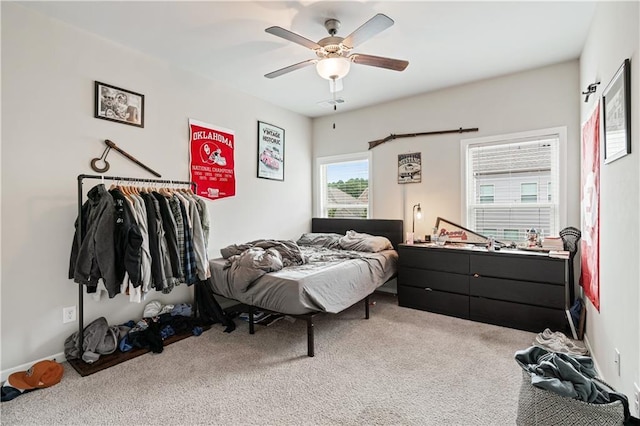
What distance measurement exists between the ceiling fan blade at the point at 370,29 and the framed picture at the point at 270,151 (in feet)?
7.60

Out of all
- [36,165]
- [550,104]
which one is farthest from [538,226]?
[36,165]

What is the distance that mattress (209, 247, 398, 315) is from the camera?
2.62 meters

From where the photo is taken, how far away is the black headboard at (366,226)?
14.5 feet

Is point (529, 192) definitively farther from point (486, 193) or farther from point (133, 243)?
point (133, 243)

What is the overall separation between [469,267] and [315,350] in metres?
1.91

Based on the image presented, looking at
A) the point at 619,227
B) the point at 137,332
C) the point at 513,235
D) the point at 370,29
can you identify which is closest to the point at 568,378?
the point at 619,227

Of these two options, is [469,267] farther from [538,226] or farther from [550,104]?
[550,104]

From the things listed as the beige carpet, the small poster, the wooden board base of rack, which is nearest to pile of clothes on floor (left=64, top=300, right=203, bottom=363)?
the wooden board base of rack

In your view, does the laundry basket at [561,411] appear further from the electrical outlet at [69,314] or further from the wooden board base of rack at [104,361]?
the electrical outlet at [69,314]

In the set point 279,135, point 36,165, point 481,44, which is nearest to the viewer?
point 36,165

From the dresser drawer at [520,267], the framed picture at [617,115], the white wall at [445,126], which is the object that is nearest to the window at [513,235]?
the white wall at [445,126]

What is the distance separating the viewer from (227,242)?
155 inches

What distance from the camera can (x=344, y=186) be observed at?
5121 millimetres

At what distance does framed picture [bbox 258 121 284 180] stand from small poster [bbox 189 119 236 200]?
0.47 m
